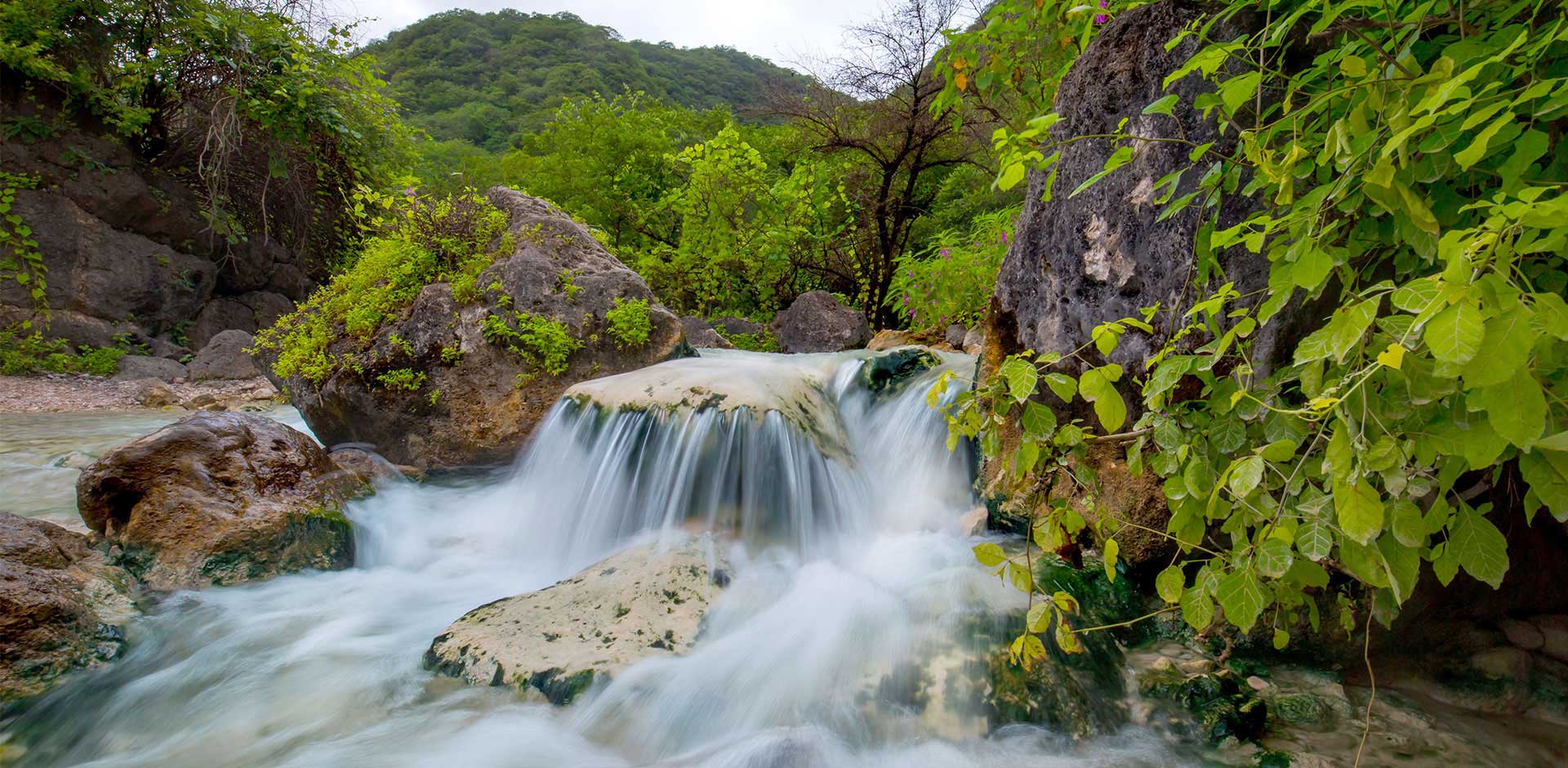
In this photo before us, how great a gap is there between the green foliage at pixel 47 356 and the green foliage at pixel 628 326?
25.7 feet

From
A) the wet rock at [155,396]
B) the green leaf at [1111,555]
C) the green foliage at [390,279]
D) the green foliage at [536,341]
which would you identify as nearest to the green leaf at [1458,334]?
the green leaf at [1111,555]

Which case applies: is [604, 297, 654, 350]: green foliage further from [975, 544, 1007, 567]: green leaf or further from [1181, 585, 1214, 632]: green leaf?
[1181, 585, 1214, 632]: green leaf

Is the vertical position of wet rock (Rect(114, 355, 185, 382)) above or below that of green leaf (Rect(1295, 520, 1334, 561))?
below

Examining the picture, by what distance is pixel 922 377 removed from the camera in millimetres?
5219

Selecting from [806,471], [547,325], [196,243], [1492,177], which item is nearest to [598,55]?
[196,243]

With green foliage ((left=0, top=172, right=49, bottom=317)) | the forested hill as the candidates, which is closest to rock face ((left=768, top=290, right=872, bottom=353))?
green foliage ((left=0, top=172, right=49, bottom=317))

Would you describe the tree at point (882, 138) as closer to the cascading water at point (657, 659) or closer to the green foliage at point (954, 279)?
the green foliage at point (954, 279)

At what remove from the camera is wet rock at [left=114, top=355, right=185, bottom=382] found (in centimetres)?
889

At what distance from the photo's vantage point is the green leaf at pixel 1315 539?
131cm

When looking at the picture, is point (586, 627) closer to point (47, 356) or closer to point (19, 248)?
point (47, 356)

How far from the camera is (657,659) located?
2979mm

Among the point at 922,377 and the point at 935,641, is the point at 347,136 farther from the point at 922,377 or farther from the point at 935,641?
the point at 935,641

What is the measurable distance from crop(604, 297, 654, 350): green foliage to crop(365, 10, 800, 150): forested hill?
78.6 ft

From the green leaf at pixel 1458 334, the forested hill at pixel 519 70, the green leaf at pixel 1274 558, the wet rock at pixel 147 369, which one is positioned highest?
the forested hill at pixel 519 70
